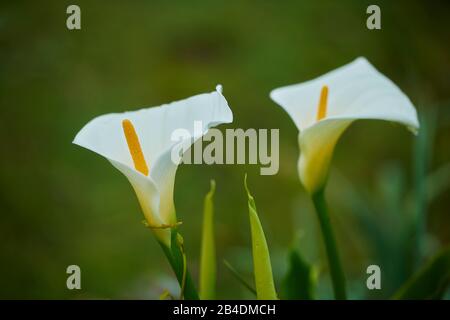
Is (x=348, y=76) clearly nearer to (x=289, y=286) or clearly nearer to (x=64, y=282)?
(x=289, y=286)

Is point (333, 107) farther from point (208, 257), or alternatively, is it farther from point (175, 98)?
point (175, 98)

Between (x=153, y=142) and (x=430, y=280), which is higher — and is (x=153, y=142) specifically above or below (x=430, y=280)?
above

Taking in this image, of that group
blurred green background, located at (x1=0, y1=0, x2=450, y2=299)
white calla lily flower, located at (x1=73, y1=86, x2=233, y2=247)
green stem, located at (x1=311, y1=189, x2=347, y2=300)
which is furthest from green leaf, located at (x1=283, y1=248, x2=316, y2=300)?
blurred green background, located at (x1=0, y1=0, x2=450, y2=299)

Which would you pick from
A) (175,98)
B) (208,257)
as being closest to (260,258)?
(208,257)
